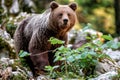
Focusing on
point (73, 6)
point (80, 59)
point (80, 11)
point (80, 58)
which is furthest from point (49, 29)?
point (80, 11)

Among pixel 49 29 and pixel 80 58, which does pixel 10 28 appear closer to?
pixel 49 29

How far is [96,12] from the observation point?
20.3 meters

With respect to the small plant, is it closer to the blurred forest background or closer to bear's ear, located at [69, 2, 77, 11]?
bear's ear, located at [69, 2, 77, 11]

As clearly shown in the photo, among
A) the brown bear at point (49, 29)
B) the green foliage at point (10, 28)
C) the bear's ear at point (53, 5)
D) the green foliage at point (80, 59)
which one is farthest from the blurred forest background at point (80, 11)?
the green foliage at point (80, 59)

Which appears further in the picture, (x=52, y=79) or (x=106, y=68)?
(x=106, y=68)

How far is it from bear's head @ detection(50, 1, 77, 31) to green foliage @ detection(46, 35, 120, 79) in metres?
0.93

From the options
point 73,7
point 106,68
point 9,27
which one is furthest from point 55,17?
point 9,27

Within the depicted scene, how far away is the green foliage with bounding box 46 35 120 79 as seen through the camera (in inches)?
248

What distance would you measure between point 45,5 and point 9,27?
4391 mm

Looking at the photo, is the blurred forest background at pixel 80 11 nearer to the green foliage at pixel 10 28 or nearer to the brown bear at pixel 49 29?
the green foliage at pixel 10 28

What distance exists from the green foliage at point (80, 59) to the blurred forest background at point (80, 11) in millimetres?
3397

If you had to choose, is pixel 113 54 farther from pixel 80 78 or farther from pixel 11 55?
pixel 80 78

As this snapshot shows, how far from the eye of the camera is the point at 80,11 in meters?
19.6

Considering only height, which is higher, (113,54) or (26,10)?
(26,10)
